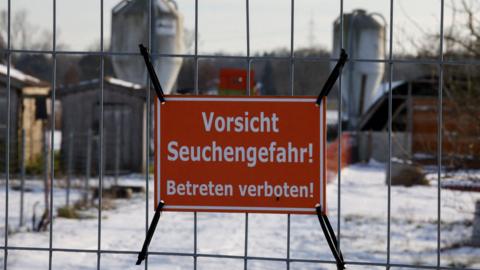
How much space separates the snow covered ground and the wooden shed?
7067mm

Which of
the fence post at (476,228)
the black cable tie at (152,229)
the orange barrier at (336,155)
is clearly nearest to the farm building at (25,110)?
the orange barrier at (336,155)

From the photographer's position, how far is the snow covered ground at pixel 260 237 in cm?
762

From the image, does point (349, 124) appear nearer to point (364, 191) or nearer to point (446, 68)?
point (364, 191)

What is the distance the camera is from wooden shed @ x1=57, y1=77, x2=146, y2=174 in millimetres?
21422

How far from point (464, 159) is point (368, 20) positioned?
38.7ft

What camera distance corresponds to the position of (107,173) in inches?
820

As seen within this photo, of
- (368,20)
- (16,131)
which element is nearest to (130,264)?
(16,131)

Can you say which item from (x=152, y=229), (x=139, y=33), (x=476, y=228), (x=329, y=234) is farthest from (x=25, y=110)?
(x=329, y=234)

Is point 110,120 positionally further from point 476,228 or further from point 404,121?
point 476,228

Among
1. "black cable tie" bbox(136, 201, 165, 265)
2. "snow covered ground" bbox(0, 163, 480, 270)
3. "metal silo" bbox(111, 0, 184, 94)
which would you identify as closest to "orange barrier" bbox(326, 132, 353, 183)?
"snow covered ground" bbox(0, 163, 480, 270)

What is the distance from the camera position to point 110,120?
21.8m

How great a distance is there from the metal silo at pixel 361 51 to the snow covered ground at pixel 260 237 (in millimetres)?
5975

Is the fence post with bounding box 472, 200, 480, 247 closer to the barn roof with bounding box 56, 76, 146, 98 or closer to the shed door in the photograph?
the barn roof with bounding box 56, 76, 146, 98

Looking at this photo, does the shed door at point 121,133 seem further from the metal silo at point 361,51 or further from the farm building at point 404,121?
the farm building at point 404,121
